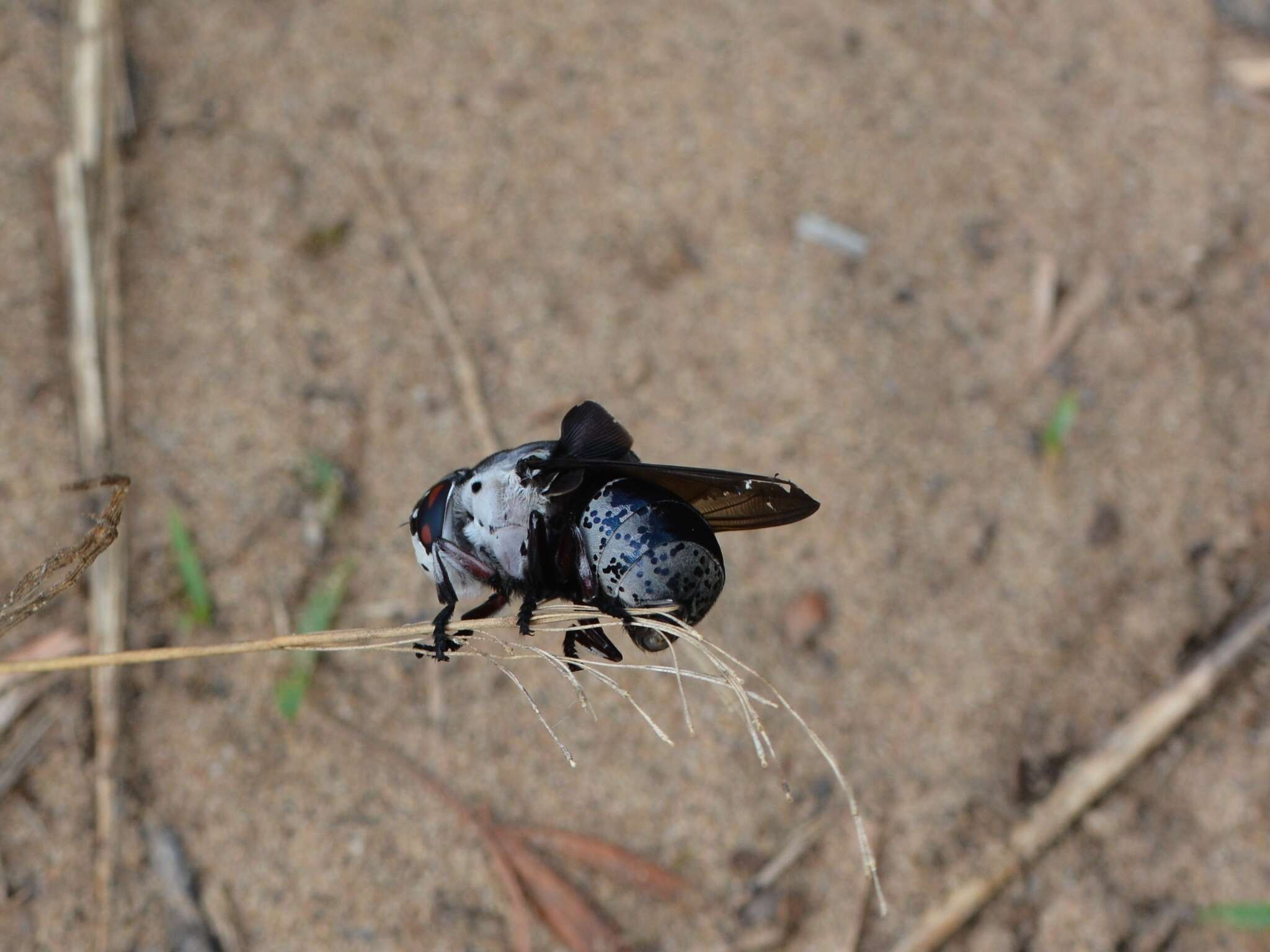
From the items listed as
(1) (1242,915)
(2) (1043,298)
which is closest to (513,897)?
(1) (1242,915)

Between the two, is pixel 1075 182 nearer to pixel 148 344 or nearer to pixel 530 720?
pixel 530 720

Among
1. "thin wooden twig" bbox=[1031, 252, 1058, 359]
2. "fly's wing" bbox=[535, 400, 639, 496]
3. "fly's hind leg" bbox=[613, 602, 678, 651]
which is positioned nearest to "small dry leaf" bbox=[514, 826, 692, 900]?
"fly's hind leg" bbox=[613, 602, 678, 651]

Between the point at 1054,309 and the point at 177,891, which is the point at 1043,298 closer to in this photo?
the point at 1054,309

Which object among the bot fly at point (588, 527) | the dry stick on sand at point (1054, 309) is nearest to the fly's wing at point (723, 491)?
the bot fly at point (588, 527)

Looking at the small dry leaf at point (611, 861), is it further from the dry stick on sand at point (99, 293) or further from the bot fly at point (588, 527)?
the dry stick on sand at point (99, 293)

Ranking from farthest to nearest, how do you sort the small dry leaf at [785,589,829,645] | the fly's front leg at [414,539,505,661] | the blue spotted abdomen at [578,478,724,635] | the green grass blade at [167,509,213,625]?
the small dry leaf at [785,589,829,645] < the green grass blade at [167,509,213,625] < the fly's front leg at [414,539,505,661] < the blue spotted abdomen at [578,478,724,635]

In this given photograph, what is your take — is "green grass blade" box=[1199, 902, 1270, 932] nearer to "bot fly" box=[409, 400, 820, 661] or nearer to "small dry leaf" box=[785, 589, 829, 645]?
"small dry leaf" box=[785, 589, 829, 645]

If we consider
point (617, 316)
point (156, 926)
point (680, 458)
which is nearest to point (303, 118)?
point (617, 316)
